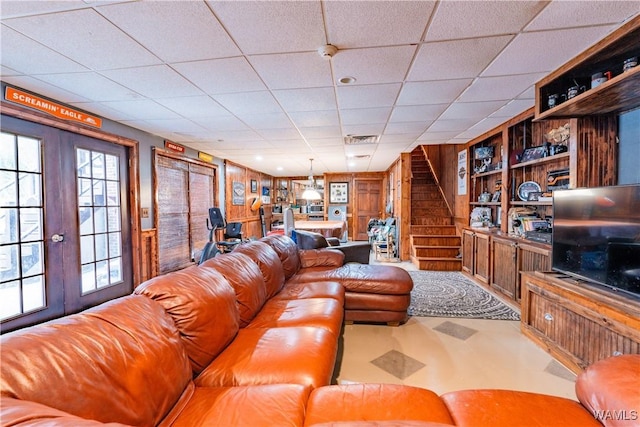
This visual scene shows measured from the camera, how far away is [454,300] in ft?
11.3

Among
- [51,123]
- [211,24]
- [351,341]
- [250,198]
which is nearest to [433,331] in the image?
[351,341]

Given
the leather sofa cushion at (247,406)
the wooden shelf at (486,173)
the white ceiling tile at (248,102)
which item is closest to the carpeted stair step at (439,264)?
the wooden shelf at (486,173)

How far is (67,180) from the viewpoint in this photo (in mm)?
2965

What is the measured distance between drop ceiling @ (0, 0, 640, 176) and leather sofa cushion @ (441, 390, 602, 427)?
1.95 meters

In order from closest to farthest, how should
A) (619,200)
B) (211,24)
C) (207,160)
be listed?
(211,24)
(619,200)
(207,160)

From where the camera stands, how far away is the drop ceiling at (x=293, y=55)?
5.10 ft

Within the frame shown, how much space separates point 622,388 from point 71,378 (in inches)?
70.9

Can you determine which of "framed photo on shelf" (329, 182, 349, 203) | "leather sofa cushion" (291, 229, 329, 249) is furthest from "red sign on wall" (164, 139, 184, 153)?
"framed photo on shelf" (329, 182, 349, 203)

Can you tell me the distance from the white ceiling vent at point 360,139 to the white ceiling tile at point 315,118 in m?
0.84

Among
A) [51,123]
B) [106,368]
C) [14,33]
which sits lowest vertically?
[106,368]

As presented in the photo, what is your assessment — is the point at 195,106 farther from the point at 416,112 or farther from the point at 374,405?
the point at 374,405

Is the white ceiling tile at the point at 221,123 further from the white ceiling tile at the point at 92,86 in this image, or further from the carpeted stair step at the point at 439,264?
the carpeted stair step at the point at 439,264

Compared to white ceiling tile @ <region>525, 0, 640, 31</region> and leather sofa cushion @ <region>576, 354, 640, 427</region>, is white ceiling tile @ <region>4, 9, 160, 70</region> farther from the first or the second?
leather sofa cushion @ <region>576, 354, 640, 427</region>

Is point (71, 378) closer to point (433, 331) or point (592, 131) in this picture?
point (433, 331)
